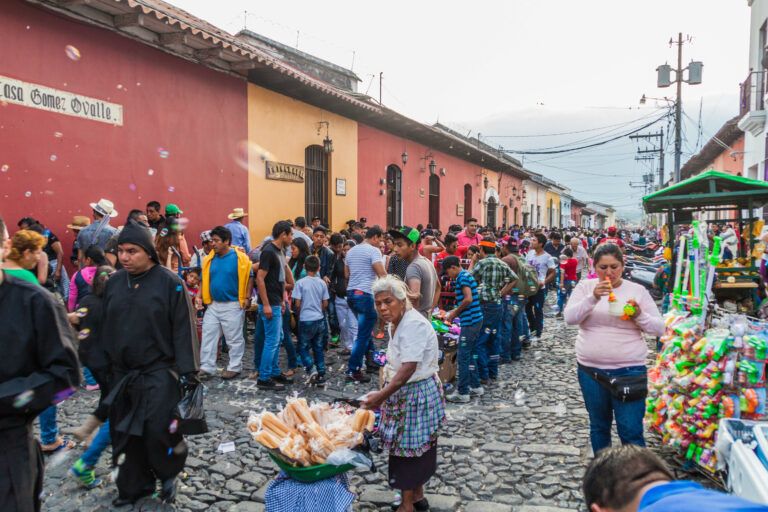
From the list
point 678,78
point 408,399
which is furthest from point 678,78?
point 408,399

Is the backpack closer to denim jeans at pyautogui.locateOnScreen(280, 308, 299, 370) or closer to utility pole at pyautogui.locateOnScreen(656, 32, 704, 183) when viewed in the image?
denim jeans at pyautogui.locateOnScreen(280, 308, 299, 370)

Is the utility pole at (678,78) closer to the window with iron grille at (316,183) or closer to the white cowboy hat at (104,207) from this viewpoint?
the window with iron grille at (316,183)

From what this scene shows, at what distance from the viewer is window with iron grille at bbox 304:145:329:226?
520 inches

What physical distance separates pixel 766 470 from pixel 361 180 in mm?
Answer: 13353

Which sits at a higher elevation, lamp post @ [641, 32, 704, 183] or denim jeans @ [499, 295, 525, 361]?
lamp post @ [641, 32, 704, 183]

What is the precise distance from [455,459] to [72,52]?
724 centimetres

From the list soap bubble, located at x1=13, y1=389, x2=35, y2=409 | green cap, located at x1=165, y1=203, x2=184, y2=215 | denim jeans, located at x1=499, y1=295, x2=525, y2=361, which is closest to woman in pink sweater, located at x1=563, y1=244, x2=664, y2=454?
soap bubble, located at x1=13, y1=389, x2=35, y2=409

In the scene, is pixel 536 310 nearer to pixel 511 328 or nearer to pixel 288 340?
pixel 511 328

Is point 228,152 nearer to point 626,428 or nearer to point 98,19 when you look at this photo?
point 98,19

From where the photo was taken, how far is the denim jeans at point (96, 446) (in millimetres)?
3988

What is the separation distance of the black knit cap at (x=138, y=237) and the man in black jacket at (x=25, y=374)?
3.35 ft

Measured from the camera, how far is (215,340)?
7.00m

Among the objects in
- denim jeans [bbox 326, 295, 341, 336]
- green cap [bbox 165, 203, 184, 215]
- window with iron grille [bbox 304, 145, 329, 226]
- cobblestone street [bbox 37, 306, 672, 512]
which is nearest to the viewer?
cobblestone street [bbox 37, 306, 672, 512]

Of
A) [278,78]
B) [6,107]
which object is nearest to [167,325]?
[6,107]
